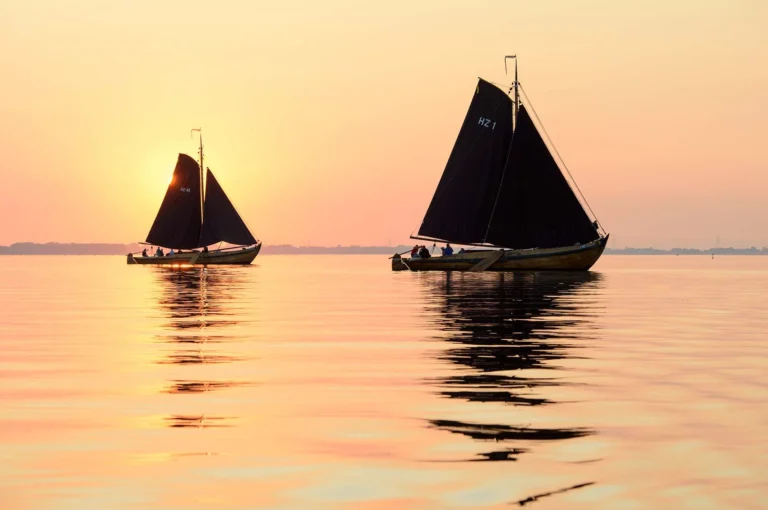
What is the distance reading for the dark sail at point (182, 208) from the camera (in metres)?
138

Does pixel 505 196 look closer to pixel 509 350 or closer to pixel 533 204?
pixel 533 204

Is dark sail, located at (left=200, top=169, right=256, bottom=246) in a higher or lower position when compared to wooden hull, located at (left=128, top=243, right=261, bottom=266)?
higher

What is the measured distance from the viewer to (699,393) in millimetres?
18688

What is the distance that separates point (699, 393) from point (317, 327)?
1805cm

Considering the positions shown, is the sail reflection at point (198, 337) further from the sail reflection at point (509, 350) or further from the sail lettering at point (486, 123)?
the sail lettering at point (486, 123)

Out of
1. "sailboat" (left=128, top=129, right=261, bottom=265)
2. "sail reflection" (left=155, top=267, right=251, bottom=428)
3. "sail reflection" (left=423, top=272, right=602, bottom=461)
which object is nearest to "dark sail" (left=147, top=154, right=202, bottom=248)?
"sailboat" (left=128, top=129, right=261, bottom=265)

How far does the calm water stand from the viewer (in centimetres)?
1112

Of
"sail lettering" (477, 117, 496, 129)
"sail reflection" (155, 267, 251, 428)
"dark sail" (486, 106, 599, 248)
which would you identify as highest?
"sail lettering" (477, 117, 496, 129)

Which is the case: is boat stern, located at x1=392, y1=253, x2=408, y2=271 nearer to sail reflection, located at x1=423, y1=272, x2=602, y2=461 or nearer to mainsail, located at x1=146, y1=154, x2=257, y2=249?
mainsail, located at x1=146, y1=154, x2=257, y2=249

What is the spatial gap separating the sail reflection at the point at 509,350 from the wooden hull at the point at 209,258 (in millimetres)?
87394

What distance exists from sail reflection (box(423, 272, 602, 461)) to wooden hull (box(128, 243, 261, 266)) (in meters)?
87.4

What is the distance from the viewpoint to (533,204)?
9275 centimetres

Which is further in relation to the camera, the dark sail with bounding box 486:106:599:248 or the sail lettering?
the sail lettering

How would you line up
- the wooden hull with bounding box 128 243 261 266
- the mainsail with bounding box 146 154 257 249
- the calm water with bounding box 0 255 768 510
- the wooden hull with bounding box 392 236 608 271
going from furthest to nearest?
the wooden hull with bounding box 128 243 261 266
the mainsail with bounding box 146 154 257 249
the wooden hull with bounding box 392 236 608 271
the calm water with bounding box 0 255 768 510
